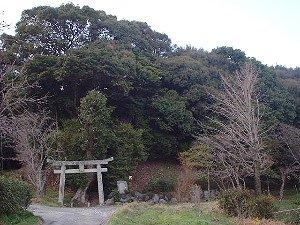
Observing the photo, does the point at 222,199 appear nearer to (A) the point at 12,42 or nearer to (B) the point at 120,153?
(B) the point at 120,153

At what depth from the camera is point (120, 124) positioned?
26812 mm

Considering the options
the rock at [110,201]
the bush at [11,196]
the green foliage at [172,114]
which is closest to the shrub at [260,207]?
the bush at [11,196]

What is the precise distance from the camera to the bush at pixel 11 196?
12594mm

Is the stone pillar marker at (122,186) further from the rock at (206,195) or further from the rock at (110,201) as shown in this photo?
the rock at (206,195)

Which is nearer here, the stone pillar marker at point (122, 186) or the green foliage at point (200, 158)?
the green foliage at point (200, 158)

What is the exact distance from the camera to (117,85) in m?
27.5

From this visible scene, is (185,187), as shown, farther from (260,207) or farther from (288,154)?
(260,207)

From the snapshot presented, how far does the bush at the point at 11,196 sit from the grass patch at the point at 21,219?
0.17 metres

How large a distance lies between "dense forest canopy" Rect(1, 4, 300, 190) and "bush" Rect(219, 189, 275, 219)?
12.2 metres

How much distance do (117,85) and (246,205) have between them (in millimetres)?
16127

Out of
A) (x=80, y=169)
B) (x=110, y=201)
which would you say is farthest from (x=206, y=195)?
(x=80, y=169)

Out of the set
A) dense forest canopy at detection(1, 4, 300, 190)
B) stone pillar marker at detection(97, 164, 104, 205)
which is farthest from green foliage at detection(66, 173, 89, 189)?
dense forest canopy at detection(1, 4, 300, 190)

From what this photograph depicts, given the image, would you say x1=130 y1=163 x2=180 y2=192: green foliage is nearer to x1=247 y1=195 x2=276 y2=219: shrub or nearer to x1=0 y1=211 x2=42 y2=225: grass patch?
x1=247 y1=195 x2=276 y2=219: shrub

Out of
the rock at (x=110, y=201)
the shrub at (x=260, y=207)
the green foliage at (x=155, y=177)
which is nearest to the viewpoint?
the shrub at (x=260, y=207)
